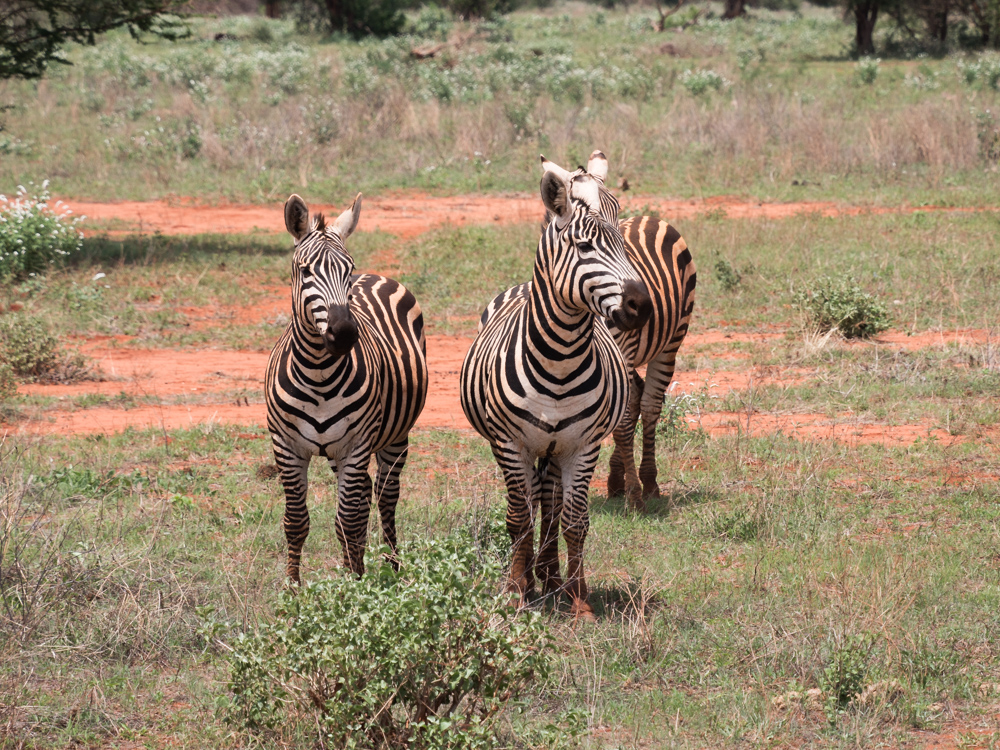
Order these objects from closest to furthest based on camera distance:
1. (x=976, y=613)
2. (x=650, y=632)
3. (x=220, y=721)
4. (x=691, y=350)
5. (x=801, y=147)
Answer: (x=220, y=721) → (x=650, y=632) → (x=976, y=613) → (x=691, y=350) → (x=801, y=147)

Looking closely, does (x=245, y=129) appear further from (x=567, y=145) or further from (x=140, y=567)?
(x=140, y=567)

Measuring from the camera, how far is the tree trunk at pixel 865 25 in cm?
3356

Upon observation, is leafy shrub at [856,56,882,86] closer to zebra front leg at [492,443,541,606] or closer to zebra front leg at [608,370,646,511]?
zebra front leg at [608,370,646,511]

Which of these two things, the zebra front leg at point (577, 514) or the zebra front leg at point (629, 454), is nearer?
the zebra front leg at point (577, 514)

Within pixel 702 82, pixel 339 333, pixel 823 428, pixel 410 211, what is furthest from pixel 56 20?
pixel 702 82

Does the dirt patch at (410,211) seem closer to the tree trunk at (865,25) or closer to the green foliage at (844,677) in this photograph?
the green foliage at (844,677)

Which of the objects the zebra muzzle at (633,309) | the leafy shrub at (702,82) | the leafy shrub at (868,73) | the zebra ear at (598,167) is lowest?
the zebra muzzle at (633,309)

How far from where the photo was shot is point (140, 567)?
18.7ft

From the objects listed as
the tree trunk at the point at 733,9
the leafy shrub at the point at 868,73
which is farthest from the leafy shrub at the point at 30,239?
the tree trunk at the point at 733,9

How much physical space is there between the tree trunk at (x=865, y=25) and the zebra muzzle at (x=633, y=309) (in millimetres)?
31909

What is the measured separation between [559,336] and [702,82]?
64.7ft

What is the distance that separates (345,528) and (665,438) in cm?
370

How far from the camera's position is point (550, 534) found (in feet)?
19.2

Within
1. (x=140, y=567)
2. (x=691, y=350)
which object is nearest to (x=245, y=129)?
(x=691, y=350)
